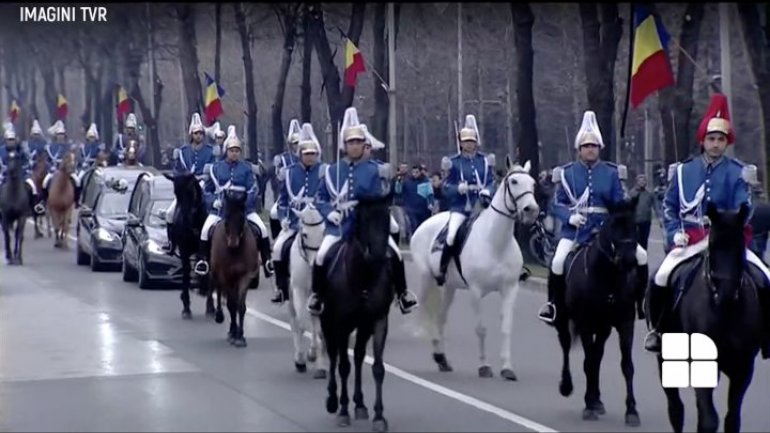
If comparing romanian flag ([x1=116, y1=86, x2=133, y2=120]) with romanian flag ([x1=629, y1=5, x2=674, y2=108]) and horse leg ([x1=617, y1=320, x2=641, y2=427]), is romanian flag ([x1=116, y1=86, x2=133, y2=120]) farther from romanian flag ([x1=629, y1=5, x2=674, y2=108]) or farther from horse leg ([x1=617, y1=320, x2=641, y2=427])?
horse leg ([x1=617, y1=320, x2=641, y2=427])

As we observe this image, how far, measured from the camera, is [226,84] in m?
41.1

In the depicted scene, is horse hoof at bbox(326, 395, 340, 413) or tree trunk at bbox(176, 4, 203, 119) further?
tree trunk at bbox(176, 4, 203, 119)

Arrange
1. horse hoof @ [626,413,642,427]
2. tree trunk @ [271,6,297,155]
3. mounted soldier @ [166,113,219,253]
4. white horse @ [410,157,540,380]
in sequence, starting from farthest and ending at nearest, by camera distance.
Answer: tree trunk @ [271,6,297,155] < mounted soldier @ [166,113,219,253] < white horse @ [410,157,540,380] < horse hoof @ [626,413,642,427]

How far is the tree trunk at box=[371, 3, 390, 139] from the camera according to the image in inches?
1542

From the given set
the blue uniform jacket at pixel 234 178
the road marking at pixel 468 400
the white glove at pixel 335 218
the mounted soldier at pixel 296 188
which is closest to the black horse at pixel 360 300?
the white glove at pixel 335 218

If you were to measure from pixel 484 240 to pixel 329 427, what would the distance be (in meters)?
3.94

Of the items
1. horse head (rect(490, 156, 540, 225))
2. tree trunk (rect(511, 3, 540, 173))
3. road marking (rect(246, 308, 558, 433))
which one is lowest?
road marking (rect(246, 308, 558, 433))

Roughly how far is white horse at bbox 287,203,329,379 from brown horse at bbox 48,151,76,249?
18.6 m

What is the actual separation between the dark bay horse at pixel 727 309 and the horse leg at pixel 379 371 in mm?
2562

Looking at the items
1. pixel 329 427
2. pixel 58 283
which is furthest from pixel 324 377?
pixel 58 283

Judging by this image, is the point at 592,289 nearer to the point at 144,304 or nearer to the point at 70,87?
the point at 144,304

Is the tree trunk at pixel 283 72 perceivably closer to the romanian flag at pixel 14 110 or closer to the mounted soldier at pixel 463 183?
the romanian flag at pixel 14 110

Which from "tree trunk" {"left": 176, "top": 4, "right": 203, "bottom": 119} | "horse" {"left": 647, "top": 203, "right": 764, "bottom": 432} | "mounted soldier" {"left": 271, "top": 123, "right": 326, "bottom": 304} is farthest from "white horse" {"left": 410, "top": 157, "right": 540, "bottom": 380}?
"tree trunk" {"left": 176, "top": 4, "right": 203, "bottom": 119}

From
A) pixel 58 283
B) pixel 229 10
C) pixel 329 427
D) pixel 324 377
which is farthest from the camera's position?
pixel 229 10
